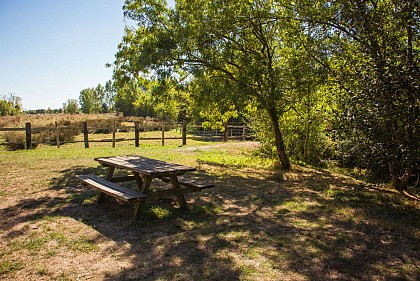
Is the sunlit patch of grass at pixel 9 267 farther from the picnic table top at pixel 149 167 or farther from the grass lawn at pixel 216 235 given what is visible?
the picnic table top at pixel 149 167

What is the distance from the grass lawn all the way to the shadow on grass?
0.04 feet

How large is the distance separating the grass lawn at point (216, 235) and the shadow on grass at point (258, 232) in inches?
0.5

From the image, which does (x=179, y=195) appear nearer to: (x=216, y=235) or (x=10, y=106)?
(x=216, y=235)

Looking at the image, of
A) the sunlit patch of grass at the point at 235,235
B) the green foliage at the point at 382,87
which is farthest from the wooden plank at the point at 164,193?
the green foliage at the point at 382,87

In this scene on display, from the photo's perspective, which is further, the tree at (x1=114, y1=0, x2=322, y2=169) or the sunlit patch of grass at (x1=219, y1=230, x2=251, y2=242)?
the tree at (x1=114, y1=0, x2=322, y2=169)

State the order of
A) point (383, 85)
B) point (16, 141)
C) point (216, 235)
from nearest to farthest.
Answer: point (216, 235), point (383, 85), point (16, 141)

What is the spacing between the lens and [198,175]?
8859mm

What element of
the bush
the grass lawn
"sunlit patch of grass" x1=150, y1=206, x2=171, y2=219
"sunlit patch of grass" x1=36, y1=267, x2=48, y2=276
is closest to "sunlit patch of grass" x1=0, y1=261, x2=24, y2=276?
the grass lawn

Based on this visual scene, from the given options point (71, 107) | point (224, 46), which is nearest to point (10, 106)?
point (71, 107)

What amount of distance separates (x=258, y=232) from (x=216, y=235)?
62 cm

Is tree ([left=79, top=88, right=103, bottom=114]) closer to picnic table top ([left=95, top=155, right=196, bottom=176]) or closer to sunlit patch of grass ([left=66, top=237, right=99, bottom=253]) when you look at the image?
picnic table top ([left=95, top=155, right=196, bottom=176])

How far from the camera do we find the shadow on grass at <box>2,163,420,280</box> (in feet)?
10.9

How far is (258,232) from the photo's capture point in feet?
14.6

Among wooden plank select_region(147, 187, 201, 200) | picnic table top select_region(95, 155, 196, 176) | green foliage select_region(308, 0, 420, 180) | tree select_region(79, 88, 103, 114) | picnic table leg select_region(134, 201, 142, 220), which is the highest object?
tree select_region(79, 88, 103, 114)
